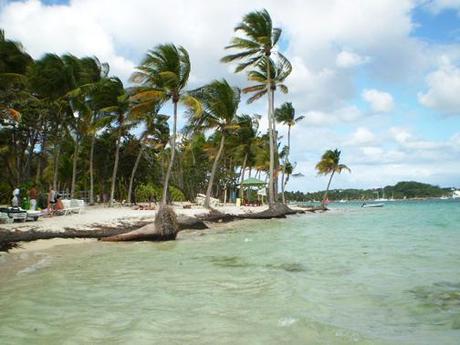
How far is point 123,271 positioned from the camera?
8.07 m

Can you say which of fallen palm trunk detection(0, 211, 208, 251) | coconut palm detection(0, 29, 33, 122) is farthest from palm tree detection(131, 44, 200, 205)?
fallen palm trunk detection(0, 211, 208, 251)

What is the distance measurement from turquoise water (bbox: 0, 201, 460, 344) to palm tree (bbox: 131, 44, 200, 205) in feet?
43.6

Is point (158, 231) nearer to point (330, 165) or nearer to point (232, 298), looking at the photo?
point (232, 298)

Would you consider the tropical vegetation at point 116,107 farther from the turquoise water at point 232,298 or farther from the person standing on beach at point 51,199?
the turquoise water at point 232,298

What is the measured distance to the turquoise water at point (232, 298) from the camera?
4.38 metres

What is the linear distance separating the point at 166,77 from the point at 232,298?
718 inches

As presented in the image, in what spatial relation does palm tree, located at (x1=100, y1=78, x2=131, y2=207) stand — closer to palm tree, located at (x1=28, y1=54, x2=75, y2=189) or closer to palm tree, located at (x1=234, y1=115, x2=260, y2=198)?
palm tree, located at (x1=28, y1=54, x2=75, y2=189)

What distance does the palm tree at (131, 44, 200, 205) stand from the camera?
2280cm

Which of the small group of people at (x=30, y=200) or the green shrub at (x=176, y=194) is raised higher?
the green shrub at (x=176, y=194)

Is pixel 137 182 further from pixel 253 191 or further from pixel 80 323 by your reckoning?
pixel 80 323

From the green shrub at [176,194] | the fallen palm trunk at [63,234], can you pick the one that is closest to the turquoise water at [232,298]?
the fallen palm trunk at [63,234]

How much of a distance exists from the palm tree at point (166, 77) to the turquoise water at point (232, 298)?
13.3 m

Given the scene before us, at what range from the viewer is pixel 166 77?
2253cm

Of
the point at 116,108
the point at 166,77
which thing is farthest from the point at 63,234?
the point at 116,108
